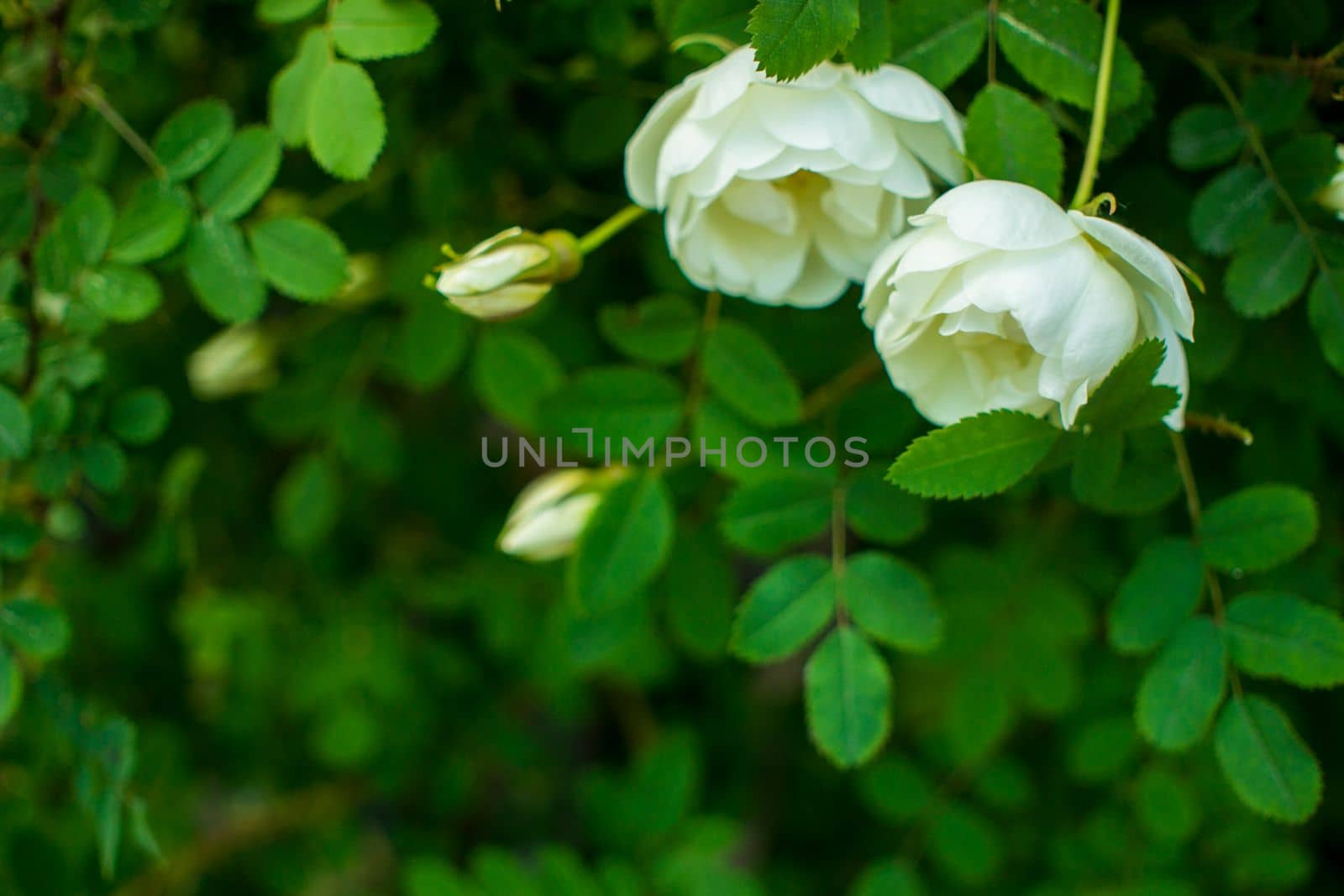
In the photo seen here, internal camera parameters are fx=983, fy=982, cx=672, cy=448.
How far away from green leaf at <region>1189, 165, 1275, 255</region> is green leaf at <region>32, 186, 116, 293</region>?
2.94 ft

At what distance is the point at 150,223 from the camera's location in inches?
32.8

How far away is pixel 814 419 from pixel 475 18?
0.51m

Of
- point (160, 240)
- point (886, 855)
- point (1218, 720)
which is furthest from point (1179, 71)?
point (886, 855)

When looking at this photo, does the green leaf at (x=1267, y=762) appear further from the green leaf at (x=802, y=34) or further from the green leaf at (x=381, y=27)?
the green leaf at (x=381, y=27)

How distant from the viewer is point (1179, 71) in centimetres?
89

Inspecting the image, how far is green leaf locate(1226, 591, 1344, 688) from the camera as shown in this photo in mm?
732

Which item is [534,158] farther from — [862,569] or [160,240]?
[862,569]

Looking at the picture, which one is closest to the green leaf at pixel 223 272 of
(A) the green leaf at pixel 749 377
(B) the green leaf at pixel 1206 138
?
(A) the green leaf at pixel 749 377

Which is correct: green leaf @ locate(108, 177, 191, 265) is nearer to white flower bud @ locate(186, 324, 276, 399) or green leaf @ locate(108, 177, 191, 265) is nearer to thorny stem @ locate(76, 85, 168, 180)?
thorny stem @ locate(76, 85, 168, 180)

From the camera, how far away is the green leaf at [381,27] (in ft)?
2.50

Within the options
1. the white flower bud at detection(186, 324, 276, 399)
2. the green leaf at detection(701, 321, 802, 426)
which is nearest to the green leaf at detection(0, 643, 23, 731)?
the white flower bud at detection(186, 324, 276, 399)

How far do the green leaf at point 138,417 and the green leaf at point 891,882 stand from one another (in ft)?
A: 3.36

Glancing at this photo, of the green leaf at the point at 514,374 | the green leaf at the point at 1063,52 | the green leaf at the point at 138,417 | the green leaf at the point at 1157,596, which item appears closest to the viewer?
the green leaf at the point at 1063,52

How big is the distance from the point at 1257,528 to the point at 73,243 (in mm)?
1010
